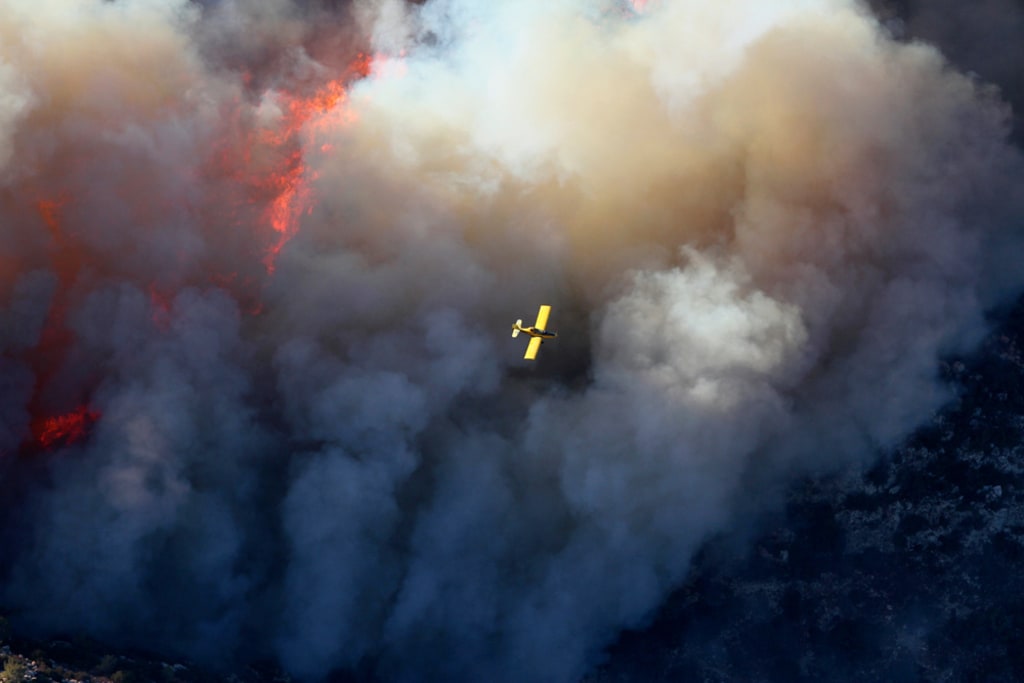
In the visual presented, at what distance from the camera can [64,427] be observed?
47656mm

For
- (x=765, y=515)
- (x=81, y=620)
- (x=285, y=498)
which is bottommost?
(x=81, y=620)

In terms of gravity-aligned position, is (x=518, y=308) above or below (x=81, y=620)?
above

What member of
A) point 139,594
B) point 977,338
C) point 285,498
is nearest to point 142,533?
point 139,594

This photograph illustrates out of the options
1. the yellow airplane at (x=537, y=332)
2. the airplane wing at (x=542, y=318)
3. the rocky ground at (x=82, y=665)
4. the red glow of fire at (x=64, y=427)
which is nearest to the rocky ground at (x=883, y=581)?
the yellow airplane at (x=537, y=332)

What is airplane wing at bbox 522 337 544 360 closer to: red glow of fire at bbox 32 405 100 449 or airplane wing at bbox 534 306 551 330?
airplane wing at bbox 534 306 551 330

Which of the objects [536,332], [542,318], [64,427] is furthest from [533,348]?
[64,427]

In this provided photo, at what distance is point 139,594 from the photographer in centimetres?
4612

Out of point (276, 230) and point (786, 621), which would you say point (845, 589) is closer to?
point (786, 621)

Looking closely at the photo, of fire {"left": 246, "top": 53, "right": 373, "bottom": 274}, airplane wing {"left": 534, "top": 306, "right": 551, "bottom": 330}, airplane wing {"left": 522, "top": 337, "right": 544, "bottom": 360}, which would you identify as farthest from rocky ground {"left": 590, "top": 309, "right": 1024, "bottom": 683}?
fire {"left": 246, "top": 53, "right": 373, "bottom": 274}

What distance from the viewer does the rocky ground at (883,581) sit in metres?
48.7

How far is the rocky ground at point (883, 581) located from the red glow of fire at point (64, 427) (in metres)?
24.9

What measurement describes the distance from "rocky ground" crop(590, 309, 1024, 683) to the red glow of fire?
24850 millimetres

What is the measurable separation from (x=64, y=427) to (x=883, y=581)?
120 ft

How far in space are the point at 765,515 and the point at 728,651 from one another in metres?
6.36
